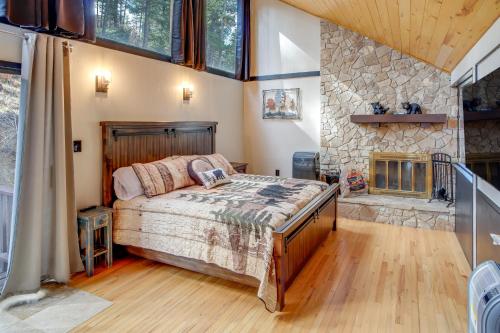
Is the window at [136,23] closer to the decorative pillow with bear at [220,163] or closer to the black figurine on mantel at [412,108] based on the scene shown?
the decorative pillow with bear at [220,163]

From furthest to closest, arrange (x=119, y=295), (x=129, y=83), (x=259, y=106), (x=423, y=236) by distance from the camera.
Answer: (x=259, y=106), (x=423, y=236), (x=129, y=83), (x=119, y=295)

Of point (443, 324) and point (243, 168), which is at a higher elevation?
point (243, 168)

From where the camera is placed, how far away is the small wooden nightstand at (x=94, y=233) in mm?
3146

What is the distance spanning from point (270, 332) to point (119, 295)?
4.56 feet

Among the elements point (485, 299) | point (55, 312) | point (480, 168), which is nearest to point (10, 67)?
point (55, 312)

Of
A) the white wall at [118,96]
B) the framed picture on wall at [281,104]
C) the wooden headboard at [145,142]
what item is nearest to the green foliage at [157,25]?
the white wall at [118,96]

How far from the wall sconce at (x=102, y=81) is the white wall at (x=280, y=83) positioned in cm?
335

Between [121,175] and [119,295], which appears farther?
[121,175]

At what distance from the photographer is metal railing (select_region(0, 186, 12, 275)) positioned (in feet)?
9.70

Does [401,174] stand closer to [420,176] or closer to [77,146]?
[420,176]

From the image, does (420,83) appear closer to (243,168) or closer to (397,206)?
(397,206)

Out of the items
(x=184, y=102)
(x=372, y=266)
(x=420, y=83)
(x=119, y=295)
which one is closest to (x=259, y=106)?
(x=184, y=102)

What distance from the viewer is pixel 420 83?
16.6 feet

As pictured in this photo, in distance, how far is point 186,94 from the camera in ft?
16.0
